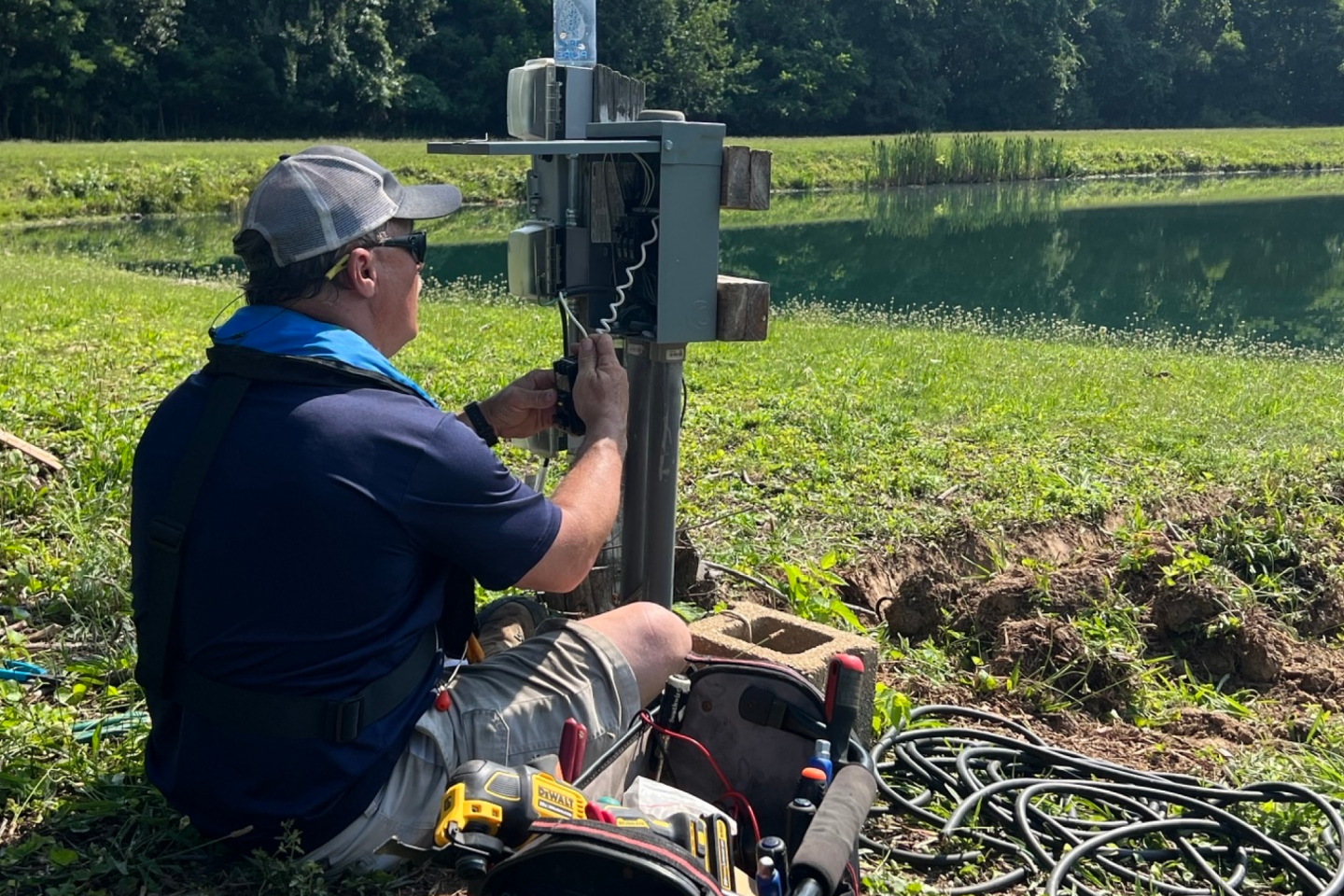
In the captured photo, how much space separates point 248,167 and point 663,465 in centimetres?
3165

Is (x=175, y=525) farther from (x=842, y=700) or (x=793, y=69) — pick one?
(x=793, y=69)

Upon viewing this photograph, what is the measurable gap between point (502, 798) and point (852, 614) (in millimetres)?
2503

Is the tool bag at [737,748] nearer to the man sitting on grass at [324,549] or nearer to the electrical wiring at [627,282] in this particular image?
the man sitting on grass at [324,549]

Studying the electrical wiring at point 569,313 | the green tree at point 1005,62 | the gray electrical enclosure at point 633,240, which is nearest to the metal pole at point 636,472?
the gray electrical enclosure at point 633,240

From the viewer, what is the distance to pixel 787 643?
11.7 ft

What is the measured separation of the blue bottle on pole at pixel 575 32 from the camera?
321 cm

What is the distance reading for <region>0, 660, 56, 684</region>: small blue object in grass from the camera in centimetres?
331

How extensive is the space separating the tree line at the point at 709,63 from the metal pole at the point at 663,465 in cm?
4094

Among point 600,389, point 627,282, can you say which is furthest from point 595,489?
point 627,282

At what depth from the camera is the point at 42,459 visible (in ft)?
15.4

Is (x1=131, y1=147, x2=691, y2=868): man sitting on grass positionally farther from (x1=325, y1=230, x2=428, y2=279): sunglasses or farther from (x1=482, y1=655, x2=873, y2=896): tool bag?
(x1=482, y1=655, x2=873, y2=896): tool bag

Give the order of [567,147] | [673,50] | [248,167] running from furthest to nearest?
[673,50] < [248,167] < [567,147]

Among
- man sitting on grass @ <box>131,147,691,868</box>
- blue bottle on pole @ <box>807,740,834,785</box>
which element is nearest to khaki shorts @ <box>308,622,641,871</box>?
man sitting on grass @ <box>131,147,691,868</box>

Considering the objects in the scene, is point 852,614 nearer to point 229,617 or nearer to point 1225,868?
point 1225,868
